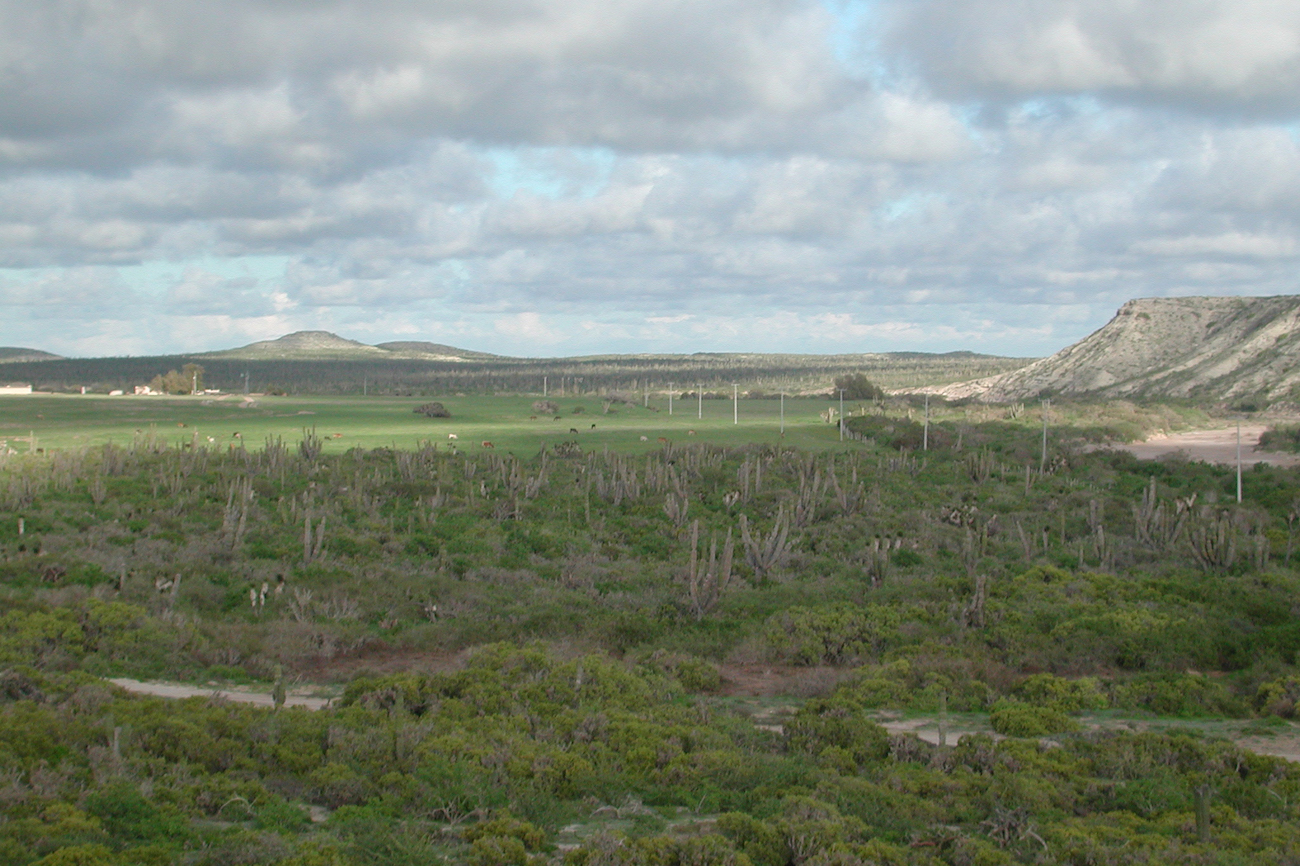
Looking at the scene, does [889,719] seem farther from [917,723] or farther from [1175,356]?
[1175,356]

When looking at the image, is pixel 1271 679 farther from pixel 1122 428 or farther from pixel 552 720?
pixel 1122 428

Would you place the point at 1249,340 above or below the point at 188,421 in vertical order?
above

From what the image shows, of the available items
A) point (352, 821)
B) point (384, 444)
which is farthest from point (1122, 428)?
point (352, 821)

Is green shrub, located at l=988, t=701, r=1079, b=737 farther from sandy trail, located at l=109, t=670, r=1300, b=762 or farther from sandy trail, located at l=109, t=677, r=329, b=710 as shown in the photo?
sandy trail, located at l=109, t=677, r=329, b=710

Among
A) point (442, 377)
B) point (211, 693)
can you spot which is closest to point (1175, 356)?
point (211, 693)

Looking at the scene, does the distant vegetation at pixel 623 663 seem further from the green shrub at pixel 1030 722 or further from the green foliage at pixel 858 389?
the green foliage at pixel 858 389

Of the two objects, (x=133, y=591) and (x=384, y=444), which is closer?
(x=133, y=591)
